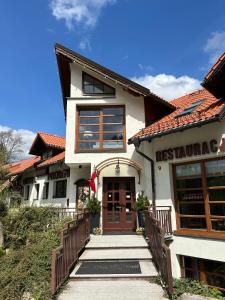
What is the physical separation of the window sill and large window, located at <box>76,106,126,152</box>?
463cm

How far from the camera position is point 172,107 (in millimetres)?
12805

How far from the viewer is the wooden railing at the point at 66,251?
5.39m

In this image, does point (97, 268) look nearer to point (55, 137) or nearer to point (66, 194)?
point (66, 194)

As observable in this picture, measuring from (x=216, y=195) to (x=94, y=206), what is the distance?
197 inches

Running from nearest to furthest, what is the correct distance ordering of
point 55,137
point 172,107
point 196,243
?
point 196,243, point 172,107, point 55,137

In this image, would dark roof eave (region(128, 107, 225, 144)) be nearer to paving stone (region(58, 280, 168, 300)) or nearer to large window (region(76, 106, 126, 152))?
large window (region(76, 106, 126, 152))

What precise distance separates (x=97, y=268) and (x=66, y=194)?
7.94 m

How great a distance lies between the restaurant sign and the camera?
8.54 m

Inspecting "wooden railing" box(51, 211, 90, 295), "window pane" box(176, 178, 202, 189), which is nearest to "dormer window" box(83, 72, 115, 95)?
"window pane" box(176, 178, 202, 189)

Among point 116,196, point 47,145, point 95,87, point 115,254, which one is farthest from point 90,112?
point 115,254

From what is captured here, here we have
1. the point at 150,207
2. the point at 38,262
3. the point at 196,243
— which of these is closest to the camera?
the point at 38,262

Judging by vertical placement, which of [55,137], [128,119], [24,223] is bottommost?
[24,223]

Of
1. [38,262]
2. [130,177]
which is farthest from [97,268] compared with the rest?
[130,177]

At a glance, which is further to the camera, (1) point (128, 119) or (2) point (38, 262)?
(1) point (128, 119)
